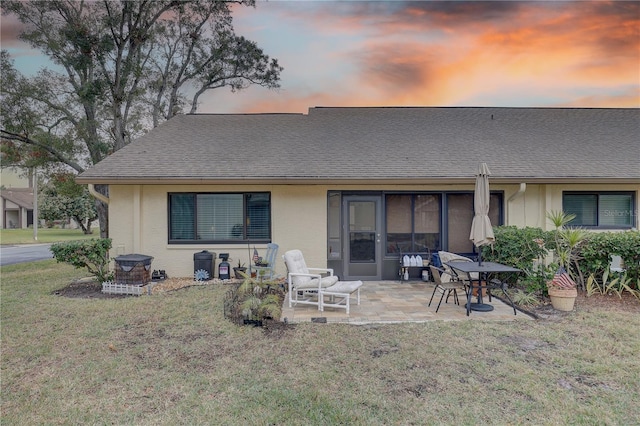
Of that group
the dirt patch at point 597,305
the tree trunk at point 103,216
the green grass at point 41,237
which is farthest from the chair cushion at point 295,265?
the green grass at point 41,237

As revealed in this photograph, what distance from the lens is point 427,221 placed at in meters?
9.06

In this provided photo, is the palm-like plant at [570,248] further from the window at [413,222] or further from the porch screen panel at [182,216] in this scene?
the porch screen panel at [182,216]

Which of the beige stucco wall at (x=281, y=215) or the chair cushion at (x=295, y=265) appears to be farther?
the beige stucco wall at (x=281, y=215)

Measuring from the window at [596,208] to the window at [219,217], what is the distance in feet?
26.6

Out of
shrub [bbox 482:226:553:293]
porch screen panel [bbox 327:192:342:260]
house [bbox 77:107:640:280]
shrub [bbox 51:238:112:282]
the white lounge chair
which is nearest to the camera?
the white lounge chair

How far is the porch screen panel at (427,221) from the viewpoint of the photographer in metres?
9.02

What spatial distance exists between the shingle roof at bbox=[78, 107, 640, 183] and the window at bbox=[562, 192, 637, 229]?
0.70m

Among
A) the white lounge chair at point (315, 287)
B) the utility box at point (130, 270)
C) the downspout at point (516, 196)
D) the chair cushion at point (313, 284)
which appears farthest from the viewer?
the downspout at point (516, 196)

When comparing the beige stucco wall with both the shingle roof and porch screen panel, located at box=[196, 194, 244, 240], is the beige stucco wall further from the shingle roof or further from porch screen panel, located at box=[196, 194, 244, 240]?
the shingle roof

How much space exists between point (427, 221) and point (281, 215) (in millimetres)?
3902

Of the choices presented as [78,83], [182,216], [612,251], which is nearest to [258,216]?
[182,216]

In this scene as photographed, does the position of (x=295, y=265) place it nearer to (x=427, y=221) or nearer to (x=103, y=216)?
(x=427, y=221)

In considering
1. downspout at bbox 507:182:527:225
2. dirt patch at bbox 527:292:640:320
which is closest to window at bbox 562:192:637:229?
downspout at bbox 507:182:527:225

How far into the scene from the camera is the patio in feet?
18.3
